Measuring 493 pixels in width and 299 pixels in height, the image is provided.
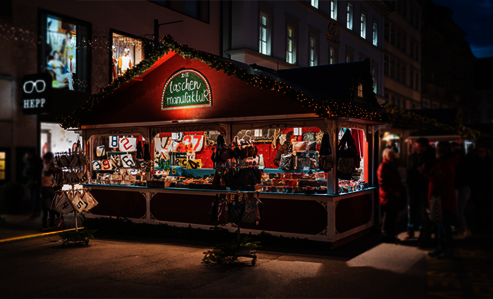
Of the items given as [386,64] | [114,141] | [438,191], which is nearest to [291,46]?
[114,141]

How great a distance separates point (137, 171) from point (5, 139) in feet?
18.8

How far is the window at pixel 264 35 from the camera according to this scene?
22672mm

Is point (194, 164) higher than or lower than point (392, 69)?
lower

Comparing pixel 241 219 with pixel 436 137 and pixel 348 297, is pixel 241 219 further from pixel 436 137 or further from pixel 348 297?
pixel 436 137

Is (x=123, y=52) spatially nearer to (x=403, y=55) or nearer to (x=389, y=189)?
(x=389, y=189)

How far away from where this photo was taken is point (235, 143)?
28.8 feet

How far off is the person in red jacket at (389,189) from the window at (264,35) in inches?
558

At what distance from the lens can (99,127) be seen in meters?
12.2

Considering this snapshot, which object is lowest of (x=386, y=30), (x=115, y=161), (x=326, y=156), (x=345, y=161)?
Result: (x=115, y=161)

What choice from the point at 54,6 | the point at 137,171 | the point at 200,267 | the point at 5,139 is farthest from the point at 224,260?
the point at 54,6

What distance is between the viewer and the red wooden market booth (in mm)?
9148

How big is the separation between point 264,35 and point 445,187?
54.4 ft

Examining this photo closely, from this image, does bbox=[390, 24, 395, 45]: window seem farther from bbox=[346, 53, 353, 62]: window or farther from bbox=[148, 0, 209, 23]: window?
bbox=[148, 0, 209, 23]: window

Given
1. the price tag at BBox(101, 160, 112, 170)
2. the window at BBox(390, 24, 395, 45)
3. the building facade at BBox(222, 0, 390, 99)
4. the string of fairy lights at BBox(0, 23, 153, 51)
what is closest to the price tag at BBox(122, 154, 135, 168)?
the price tag at BBox(101, 160, 112, 170)
